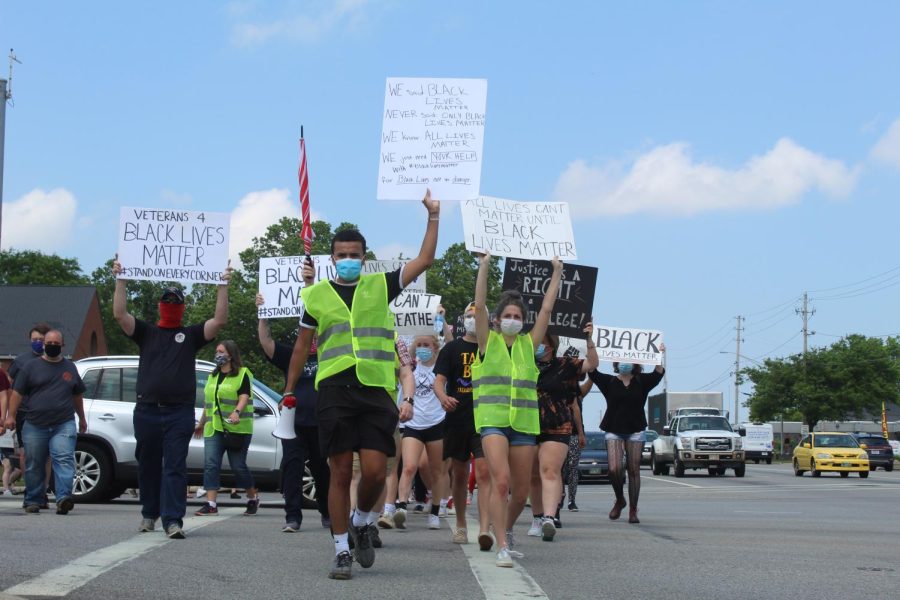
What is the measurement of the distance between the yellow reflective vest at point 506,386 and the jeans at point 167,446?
7.73 ft

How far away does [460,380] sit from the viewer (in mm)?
10695

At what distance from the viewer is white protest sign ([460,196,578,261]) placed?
39.7 ft

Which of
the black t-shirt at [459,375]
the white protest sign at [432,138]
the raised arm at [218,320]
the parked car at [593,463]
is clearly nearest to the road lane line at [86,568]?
→ the raised arm at [218,320]

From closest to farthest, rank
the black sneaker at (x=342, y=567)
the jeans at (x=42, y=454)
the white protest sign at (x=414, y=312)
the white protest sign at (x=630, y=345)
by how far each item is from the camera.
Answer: the black sneaker at (x=342, y=567), the jeans at (x=42, y=454), the white protest sign at (x=414, y=312), the white protest sign at (x=630, y=345)

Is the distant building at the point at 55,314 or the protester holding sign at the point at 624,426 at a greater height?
the distant building at the point at 55,314

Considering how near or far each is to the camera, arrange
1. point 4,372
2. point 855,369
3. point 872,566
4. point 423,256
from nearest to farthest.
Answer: point 423,256 < point 872,566 < point 4,372 < point 855,369

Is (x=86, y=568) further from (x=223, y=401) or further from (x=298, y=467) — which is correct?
(x=223, y=401)


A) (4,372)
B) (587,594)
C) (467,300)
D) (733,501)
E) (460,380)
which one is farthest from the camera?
(467,300)

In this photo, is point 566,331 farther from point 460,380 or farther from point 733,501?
point 733,501

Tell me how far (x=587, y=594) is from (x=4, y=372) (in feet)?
33.1

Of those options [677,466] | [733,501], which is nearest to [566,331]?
[733,501]

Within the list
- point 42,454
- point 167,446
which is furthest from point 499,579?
point 42,454

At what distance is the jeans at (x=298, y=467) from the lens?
11.1m

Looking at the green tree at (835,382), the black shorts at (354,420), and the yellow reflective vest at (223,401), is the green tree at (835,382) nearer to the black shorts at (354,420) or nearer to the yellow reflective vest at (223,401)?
the yellow reflective vest at (223,401)
